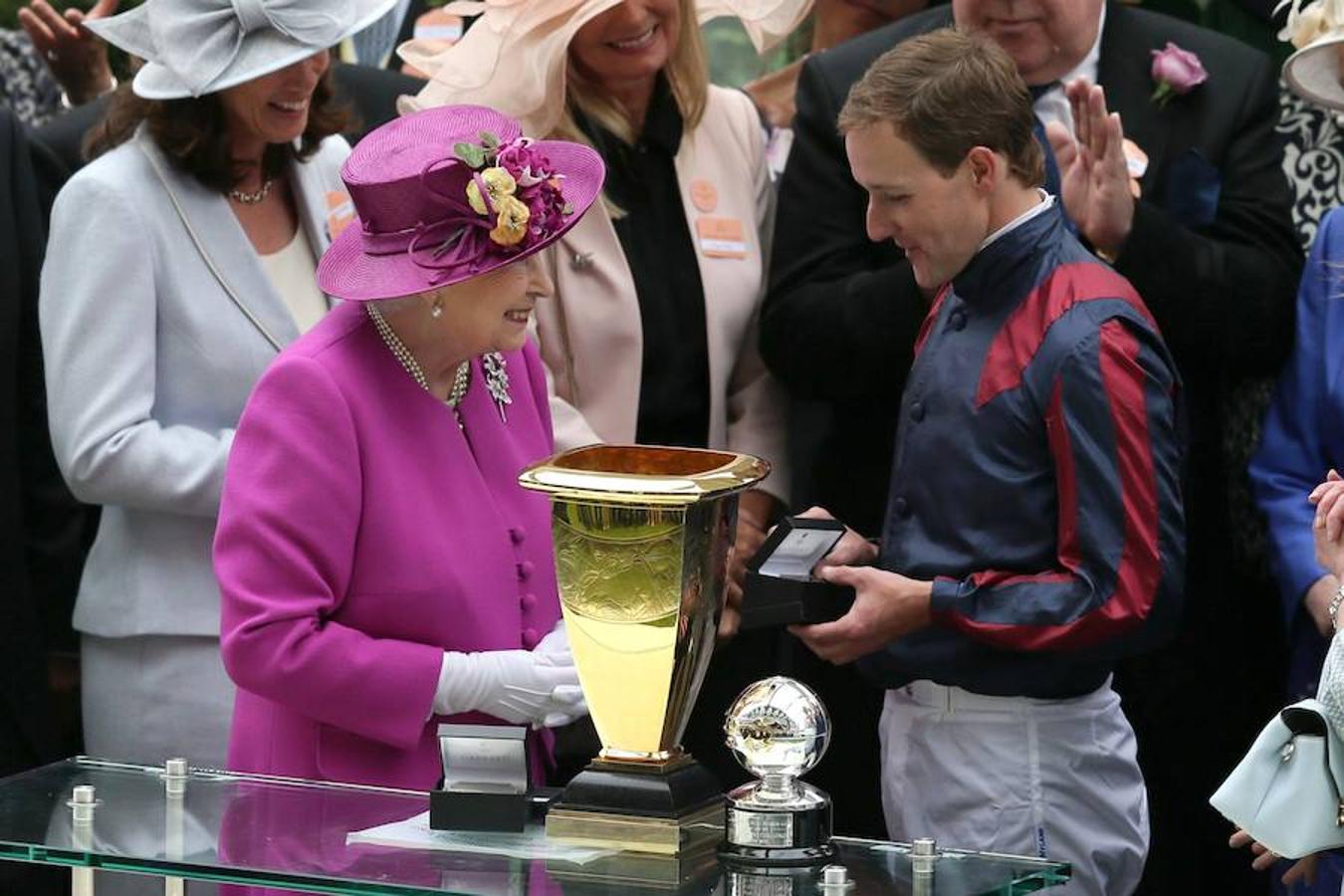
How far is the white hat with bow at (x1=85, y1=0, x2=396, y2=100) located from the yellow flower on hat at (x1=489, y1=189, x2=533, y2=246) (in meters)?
1.01

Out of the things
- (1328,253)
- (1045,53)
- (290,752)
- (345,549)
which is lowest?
(290,752)

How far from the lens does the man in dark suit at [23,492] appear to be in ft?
14.0

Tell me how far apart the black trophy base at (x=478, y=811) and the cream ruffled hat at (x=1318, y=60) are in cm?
177

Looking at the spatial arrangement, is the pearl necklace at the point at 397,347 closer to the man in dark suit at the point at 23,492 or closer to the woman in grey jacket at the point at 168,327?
the woman in grey jacket at the point at 168,327

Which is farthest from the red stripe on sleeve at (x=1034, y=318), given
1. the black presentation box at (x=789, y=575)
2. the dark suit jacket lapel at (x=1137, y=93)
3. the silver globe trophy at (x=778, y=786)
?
the silver globe trophy at (x=778, y=786)

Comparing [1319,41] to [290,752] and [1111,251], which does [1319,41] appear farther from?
[290,752]

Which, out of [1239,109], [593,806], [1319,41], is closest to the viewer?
[593,806]

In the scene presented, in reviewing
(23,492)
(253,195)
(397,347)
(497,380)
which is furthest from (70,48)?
(397,347)

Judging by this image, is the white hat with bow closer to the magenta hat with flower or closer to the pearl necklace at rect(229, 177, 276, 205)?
the pearl necklace at rect(229, 177, 276, 205)

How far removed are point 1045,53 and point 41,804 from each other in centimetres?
223

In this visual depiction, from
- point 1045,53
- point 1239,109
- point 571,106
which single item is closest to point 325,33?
point 571,106

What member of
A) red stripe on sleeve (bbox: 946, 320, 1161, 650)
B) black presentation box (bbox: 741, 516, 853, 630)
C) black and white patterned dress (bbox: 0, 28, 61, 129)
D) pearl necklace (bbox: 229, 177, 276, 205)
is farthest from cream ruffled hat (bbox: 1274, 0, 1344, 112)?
black and white patterned dress (bbox: 0, 28, 61, 129)

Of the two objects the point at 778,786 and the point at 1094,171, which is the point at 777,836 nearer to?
the point at 778,786

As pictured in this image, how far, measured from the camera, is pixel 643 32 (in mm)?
4082
